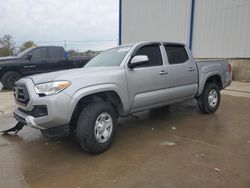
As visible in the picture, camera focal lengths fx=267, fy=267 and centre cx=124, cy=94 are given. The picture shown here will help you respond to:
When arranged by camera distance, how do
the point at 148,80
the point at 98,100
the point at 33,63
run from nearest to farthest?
the point at 98,100
the point at 148,80
the point at 33,63

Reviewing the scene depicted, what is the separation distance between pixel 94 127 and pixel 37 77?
→ 4.01 ft

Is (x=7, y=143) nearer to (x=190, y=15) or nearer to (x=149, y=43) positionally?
(x=149, y=43)

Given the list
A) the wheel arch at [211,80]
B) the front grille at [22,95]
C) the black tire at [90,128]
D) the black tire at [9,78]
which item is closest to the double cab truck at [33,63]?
the black tire at [9,78]

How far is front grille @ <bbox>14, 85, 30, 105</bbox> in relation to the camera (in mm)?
4117

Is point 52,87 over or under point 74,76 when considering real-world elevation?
under

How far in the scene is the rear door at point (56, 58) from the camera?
12.8m

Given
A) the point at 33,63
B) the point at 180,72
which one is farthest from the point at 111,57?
the point at 33,63

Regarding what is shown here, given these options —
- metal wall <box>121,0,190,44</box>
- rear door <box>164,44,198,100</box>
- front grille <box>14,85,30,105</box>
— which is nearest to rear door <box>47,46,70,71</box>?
metal wall <box>121,0,190,44</box>

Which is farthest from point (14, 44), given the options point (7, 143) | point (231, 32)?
point (7, 143)

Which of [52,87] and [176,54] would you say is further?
[176,54]

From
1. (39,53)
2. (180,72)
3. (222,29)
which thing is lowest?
(180,72)

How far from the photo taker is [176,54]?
19.8 feet

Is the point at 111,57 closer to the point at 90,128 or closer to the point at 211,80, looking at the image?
the point at 90,128

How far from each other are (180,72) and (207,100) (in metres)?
1.33
